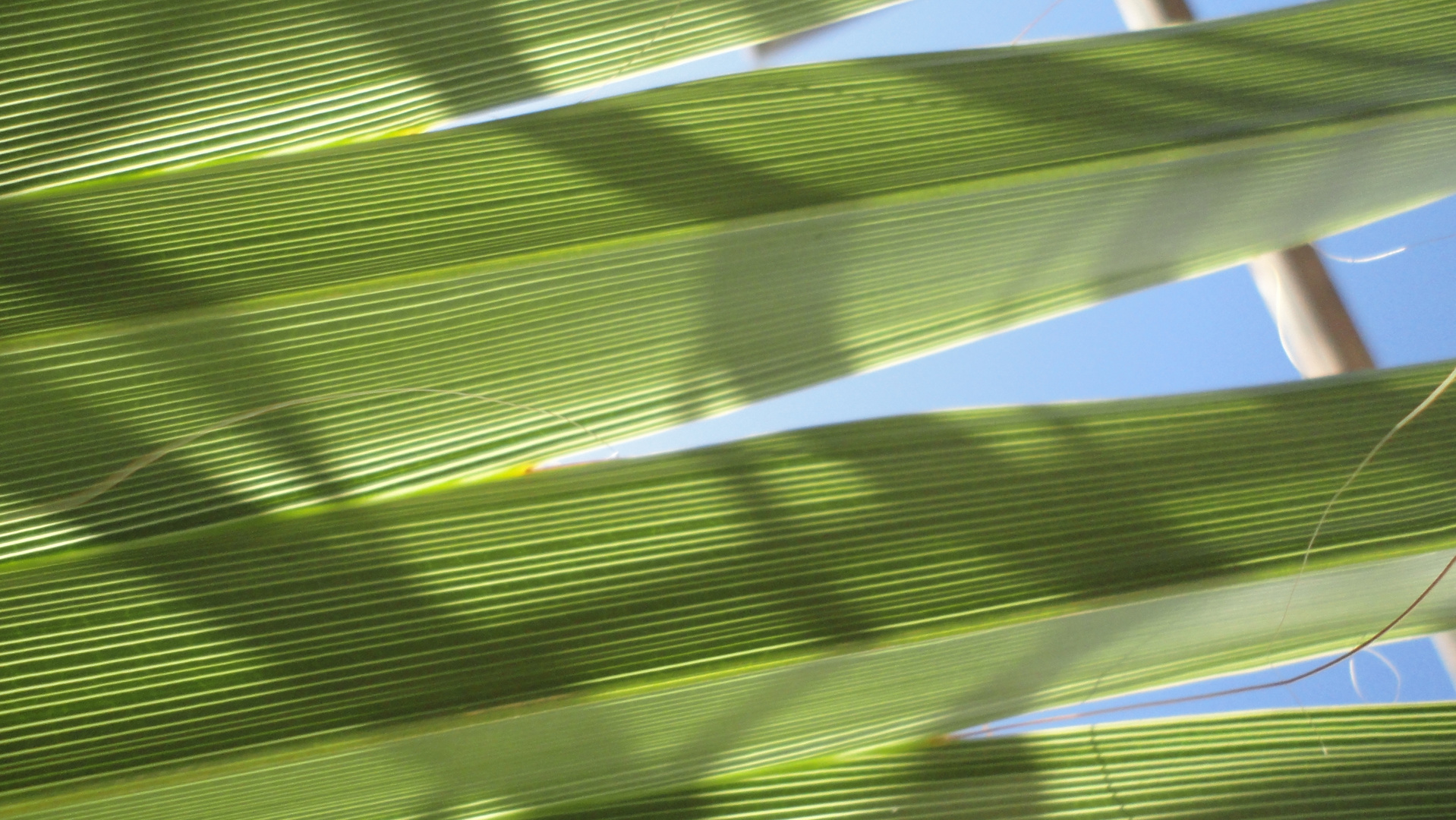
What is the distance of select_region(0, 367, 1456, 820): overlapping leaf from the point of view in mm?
413

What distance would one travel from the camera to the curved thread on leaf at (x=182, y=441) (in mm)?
418

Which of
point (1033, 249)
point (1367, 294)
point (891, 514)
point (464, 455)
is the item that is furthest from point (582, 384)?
point (1367, 294)

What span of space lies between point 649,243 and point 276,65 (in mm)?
232

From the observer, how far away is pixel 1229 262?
2.03 feet

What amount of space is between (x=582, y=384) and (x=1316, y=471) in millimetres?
478

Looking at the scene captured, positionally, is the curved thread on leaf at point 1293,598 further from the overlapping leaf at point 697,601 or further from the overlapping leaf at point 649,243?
the overlapping leaf at point 649,243

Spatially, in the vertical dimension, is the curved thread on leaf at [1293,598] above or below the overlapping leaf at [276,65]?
below

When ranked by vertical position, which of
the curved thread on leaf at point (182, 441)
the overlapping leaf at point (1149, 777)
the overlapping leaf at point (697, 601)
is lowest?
the overlapping leaf at point (1149, 777)

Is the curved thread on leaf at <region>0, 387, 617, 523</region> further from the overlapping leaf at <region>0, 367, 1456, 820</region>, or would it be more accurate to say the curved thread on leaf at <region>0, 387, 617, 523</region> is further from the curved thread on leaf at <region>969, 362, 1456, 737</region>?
the curved thread on leaf at <region>969, 362, 1456, 737</region>

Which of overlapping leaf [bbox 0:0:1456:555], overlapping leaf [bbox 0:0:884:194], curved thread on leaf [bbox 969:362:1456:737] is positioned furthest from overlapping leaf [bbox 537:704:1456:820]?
overlapping leaf [bbox 0:0:884:194]

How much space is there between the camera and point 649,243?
1.55 feet

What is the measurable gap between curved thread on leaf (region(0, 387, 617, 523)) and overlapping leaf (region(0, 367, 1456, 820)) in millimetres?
27

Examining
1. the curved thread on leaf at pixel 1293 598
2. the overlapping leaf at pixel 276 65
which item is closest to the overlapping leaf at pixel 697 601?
the curved thread on leaf at pixel 1293 598

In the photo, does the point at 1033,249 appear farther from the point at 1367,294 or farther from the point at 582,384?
the point at 1367,294
